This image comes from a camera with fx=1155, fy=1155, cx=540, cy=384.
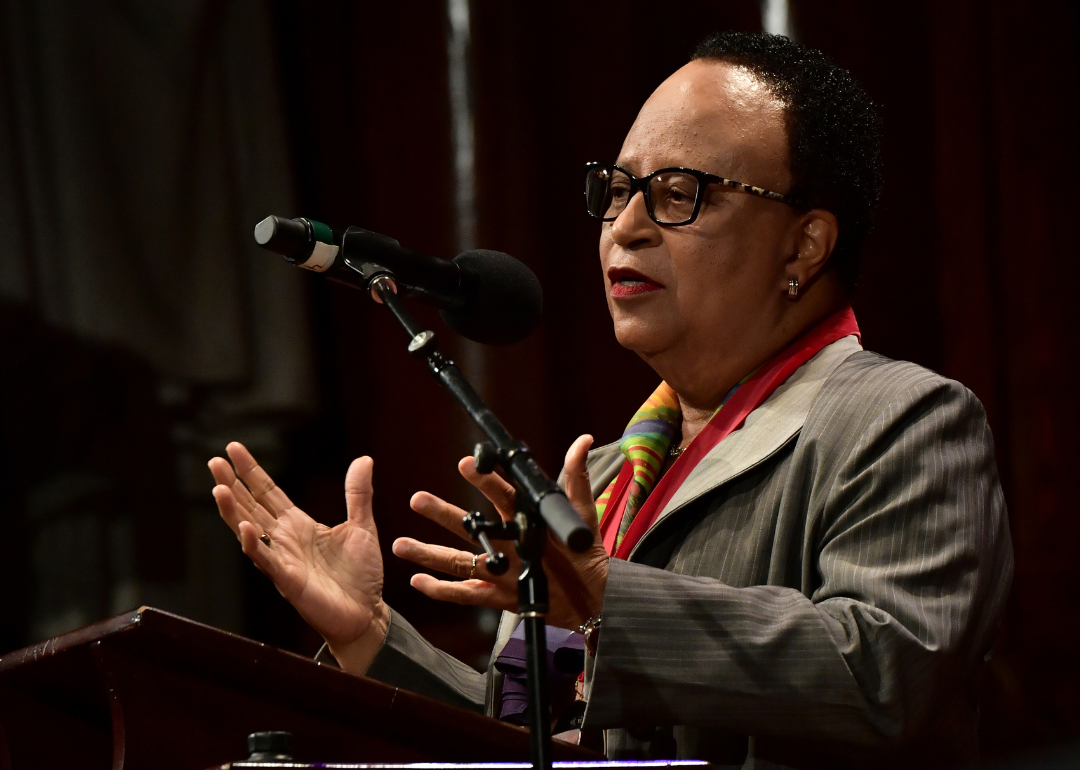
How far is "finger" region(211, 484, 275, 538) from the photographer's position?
5.38 ft

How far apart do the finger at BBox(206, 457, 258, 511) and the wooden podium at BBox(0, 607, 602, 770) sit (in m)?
0.52

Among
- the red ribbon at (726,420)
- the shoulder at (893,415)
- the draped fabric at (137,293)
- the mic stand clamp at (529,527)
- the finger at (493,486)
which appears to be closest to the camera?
the mic stand clamp at (529,527)

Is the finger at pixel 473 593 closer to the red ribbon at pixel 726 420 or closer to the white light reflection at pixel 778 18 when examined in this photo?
the red ribbon at pixel 726 420

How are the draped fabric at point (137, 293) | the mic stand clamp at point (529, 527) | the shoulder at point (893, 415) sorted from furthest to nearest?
the draped fabric at point (137, 293), the shoulder at point (893, 415), the mic stand clamp at point (529, 527)

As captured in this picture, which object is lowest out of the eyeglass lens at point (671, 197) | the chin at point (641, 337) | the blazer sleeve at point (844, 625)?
the blazer sleeve at point (844, 625)

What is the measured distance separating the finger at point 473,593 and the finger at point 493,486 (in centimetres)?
10

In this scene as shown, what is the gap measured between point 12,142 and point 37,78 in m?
0.19

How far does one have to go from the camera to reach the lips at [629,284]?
73.3 inches

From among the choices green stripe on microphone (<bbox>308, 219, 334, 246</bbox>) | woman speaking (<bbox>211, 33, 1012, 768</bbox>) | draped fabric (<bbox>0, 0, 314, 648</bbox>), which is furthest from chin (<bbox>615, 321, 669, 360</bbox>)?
draped fabric (<bbox>0, 0, 314, 648</bbox>)

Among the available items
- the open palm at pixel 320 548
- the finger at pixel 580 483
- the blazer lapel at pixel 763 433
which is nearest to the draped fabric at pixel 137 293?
the open palm at pixel 320 548

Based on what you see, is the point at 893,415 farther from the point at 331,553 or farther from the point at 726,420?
the point at 331,553

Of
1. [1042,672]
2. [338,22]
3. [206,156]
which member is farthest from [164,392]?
→ [1042,672]

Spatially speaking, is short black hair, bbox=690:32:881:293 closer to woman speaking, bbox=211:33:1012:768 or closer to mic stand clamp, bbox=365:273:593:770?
woman speaking, bbox=211:33:1012:768

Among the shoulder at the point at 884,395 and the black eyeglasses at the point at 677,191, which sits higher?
the black eyeglasses at the point at 677,191
